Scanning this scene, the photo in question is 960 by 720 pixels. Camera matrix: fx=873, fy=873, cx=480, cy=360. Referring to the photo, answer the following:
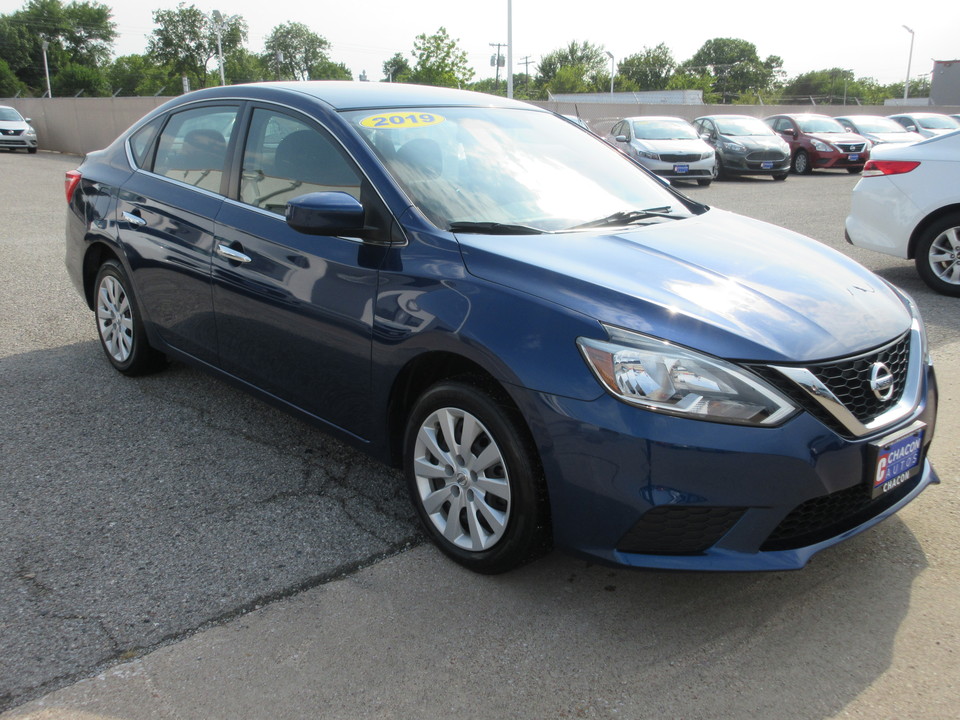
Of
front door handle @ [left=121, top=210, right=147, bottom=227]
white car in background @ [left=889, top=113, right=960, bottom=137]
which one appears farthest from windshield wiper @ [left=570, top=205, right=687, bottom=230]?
white car in background @ [left=889, top=113, right=960, bottom=137]

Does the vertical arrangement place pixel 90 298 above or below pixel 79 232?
below

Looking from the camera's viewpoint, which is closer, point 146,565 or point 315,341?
point 146,565

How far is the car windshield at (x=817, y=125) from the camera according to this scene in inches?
858

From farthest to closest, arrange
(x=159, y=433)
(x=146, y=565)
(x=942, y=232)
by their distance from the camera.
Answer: (x=942, y=232) → (x=159, y=433) → (x=146, y=565)

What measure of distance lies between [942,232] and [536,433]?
590cm

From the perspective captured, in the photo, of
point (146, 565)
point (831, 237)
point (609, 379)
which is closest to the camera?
point (609, 379)

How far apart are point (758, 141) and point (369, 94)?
1720cm

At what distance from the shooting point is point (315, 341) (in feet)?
11.5

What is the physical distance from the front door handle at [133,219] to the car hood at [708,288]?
2.26m

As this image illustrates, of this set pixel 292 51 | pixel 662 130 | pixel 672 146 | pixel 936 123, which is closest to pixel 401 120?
pixel 672 146

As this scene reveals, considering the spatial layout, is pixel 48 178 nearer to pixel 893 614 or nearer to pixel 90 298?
pixel 90 298

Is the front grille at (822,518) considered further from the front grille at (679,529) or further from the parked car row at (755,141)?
the parked car row at (755,141)

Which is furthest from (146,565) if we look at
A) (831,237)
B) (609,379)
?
(831,237)

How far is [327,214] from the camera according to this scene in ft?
10.4
